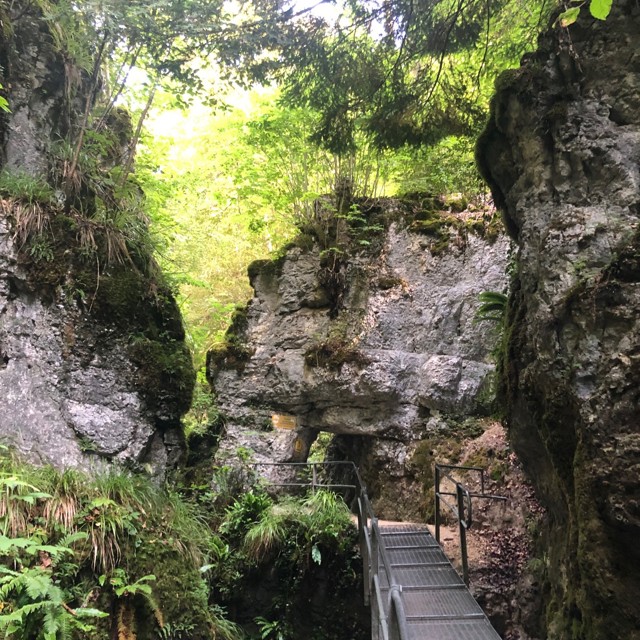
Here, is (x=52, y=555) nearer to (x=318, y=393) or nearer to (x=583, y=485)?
(x=583, y=485)

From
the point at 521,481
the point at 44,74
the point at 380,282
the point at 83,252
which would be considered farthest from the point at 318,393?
the point at 44,74

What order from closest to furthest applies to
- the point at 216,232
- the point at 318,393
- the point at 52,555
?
the point at 52,555 → the point at 318,393 → the point at 216,232

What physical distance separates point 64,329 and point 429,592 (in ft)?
16.3

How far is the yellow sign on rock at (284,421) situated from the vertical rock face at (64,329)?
2605 mm

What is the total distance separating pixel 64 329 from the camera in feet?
18.2

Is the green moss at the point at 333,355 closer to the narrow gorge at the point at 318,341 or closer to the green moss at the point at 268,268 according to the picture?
the narrow gorge at the point at 318,341

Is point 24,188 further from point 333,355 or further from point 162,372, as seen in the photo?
point 333,355

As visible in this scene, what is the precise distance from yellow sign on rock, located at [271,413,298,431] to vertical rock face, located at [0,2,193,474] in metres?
2.60

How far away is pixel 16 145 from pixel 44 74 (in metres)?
1.30

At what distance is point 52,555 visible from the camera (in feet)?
11.8

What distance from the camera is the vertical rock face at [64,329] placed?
5.10m

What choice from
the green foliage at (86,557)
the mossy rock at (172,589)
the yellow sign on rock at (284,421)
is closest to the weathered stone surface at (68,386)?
the green foliage at (86,557)

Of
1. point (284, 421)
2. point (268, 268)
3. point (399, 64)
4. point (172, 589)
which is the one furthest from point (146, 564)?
point (268, 268)

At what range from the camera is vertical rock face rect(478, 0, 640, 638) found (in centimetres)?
266
